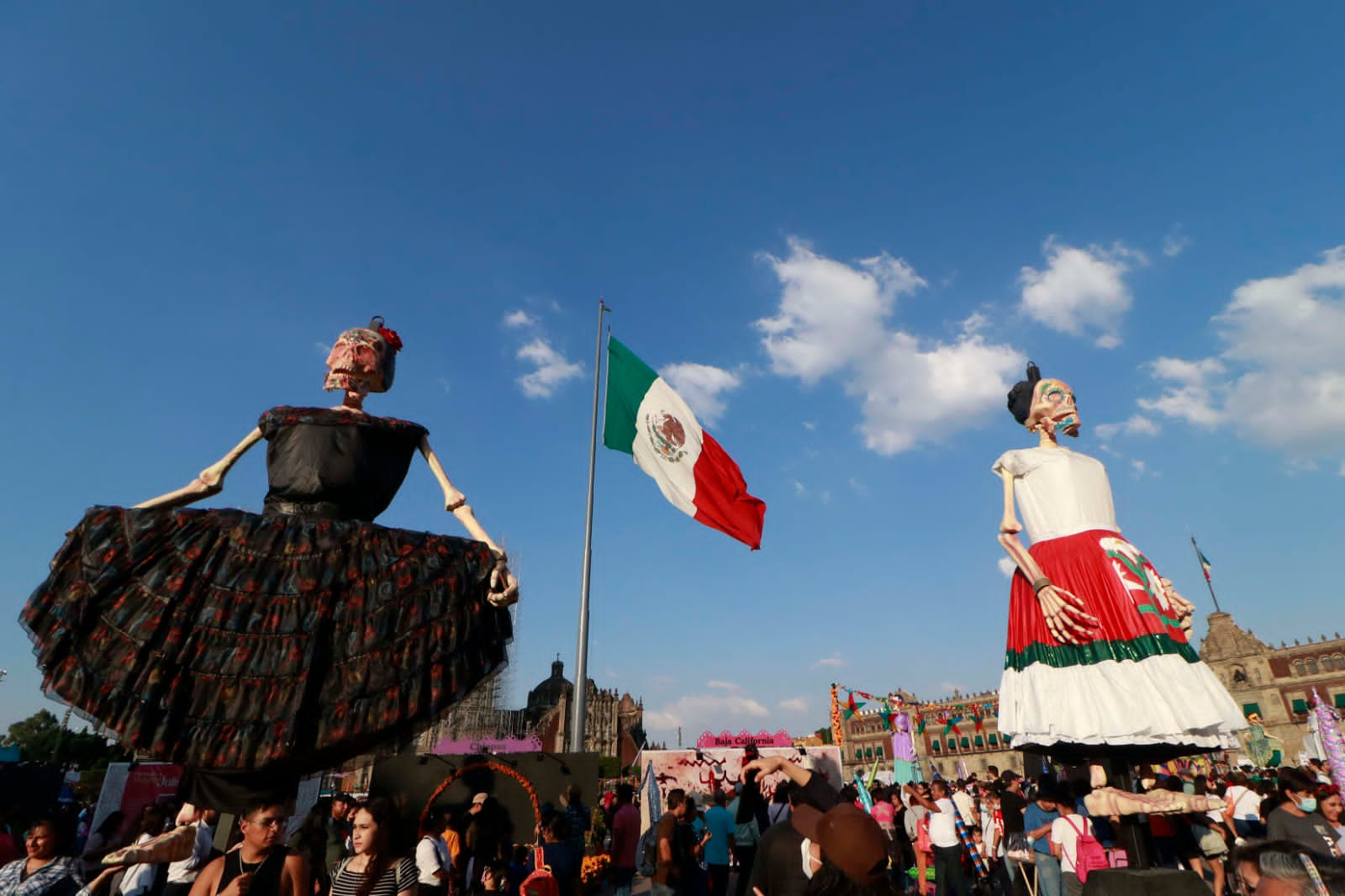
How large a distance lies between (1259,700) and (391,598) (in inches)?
3030

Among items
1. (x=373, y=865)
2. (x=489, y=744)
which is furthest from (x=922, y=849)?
(x=489, y=744)

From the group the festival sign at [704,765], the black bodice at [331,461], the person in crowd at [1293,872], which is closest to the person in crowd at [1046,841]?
A: the person in crowd at [1293,872]

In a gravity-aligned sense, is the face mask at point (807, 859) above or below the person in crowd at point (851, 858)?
below

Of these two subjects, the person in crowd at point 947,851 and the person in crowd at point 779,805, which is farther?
the person in crowd at point 947,851

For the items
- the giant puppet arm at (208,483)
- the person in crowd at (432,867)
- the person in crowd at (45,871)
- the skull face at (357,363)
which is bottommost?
the person in crowd at (432,867)

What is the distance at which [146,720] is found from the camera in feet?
7.73

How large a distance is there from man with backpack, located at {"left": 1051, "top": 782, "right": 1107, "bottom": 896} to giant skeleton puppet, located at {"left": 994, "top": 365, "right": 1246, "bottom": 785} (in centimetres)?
234

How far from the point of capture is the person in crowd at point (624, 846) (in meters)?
7.52

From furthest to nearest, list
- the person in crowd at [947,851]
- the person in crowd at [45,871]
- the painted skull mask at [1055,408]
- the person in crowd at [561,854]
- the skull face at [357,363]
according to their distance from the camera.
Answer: the person in crowd at [947,851]
the person in crowd at [561,854]
the painted skull mask at [1055,408]
the skull face at [357,363]
the person in crowd at [45,871]

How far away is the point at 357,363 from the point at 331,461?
92 cm

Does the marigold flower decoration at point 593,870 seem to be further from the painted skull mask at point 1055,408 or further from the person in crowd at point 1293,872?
the painted skull mask at point 1055,408

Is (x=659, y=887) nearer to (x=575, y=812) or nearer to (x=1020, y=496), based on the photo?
(x=575, y=812)

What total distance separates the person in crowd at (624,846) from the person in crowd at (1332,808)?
7.04 meters

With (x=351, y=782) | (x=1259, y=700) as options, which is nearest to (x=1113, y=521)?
(x=351, y=782)
